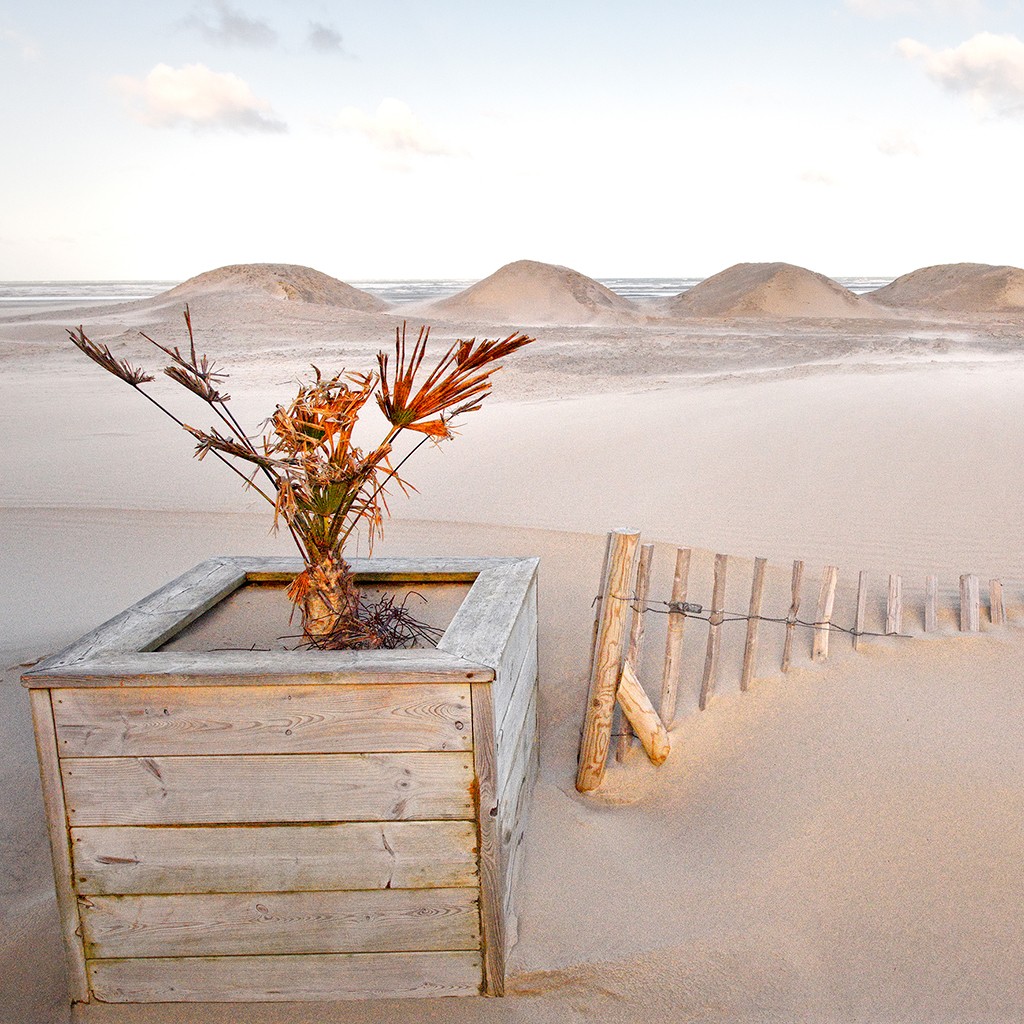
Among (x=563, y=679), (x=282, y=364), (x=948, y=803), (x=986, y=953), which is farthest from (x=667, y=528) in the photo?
(x=282, y=364)

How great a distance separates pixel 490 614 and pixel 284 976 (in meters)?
1.02

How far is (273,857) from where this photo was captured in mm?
2182

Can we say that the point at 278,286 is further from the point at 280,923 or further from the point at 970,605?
the point at 280,923

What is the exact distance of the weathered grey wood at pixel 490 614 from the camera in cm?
222

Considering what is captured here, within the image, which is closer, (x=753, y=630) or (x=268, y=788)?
(x=268, y=788)

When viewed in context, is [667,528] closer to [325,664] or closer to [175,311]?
[325,664]

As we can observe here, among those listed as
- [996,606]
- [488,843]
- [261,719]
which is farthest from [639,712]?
[996,606]

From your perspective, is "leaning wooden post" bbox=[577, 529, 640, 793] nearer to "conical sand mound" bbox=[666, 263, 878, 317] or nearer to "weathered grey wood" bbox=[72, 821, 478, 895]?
"weathered grey wood" bbox=[72, 821, 478, 895]

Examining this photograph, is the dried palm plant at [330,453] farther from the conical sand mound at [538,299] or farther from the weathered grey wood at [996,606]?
the conical sand mound at [538,299]

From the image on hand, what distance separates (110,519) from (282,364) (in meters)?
9.14

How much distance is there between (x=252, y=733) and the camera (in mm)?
2125

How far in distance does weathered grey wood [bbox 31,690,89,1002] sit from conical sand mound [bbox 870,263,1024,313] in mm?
33041

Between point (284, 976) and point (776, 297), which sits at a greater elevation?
point (776, 297)

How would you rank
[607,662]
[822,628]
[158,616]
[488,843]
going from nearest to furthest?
[488,843], [158,616], [607,662], [822,628]
